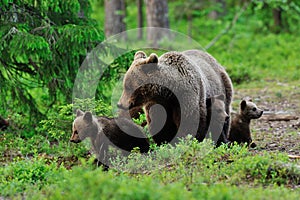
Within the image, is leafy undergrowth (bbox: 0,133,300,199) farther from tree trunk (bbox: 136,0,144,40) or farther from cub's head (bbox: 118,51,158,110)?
tree trunk (bbox: 136,0,144,40)

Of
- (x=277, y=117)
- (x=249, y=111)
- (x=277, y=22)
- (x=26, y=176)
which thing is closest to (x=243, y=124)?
(x=249, y=111)

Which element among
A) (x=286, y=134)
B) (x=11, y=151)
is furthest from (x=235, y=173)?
(x=11, y=151)

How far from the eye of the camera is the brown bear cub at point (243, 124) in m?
9.03

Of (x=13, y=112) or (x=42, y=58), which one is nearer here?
(x=42, y=58)

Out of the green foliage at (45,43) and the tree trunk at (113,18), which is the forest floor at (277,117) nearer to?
the green foliage at (45,43)

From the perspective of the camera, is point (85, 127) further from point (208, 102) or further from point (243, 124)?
point (243, 124)

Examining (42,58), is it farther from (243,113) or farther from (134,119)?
(243,113)

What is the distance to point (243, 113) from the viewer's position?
927 cm

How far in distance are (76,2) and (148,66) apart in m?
2.88

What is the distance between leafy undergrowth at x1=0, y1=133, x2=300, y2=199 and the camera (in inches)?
194

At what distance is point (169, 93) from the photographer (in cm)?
759

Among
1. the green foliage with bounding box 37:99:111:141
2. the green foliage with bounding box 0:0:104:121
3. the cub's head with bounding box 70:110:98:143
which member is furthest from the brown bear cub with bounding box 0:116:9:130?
the cub's head with bounding box 70:110:98:143

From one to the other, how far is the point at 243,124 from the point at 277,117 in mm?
1960

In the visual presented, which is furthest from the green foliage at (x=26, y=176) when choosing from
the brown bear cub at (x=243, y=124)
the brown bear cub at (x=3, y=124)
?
the brown bear cub at (x=243, y=124)
